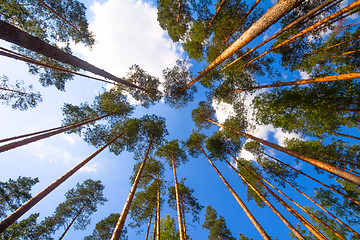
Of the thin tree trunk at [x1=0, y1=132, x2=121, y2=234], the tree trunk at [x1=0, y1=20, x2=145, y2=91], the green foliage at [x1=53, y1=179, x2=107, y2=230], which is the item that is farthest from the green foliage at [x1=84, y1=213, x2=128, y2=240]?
the tree trunk at [x1=0, y1=20, x2=145, y2=91]

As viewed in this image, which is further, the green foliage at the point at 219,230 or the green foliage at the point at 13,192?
the green foliage at the point at 219,230

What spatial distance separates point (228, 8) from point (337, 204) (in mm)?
16456

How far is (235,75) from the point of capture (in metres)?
10.4

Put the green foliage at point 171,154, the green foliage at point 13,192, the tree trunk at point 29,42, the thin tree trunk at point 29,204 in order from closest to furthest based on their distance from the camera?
1. the tree trunk at point 29,42
2. the thin tree trunk at point 29,204
3. the green foliage at point 13,192
4. the green foliage at point 171,154

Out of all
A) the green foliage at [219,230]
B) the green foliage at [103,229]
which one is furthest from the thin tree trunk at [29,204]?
the green foliage at [219,230]

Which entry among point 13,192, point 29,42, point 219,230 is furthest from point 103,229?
point 29,42

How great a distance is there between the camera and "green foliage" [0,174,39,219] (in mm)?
9680

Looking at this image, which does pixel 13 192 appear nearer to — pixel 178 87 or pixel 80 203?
pixel 80 203

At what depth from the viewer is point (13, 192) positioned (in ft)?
32.9

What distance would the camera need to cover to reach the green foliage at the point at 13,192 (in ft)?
31.8

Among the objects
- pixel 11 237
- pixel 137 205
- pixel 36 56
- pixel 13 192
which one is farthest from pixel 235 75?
pixel 11 237

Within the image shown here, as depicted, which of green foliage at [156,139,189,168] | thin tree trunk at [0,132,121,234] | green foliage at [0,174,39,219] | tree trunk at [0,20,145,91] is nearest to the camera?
tree trunk at [0,20,145,91]

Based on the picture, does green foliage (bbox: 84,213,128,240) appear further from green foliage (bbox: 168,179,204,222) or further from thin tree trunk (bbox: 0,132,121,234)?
thin tree trunk (bbox: 0,132,121,234)

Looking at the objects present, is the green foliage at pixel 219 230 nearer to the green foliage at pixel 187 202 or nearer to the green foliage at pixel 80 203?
the green foliage at pixel 187 202
